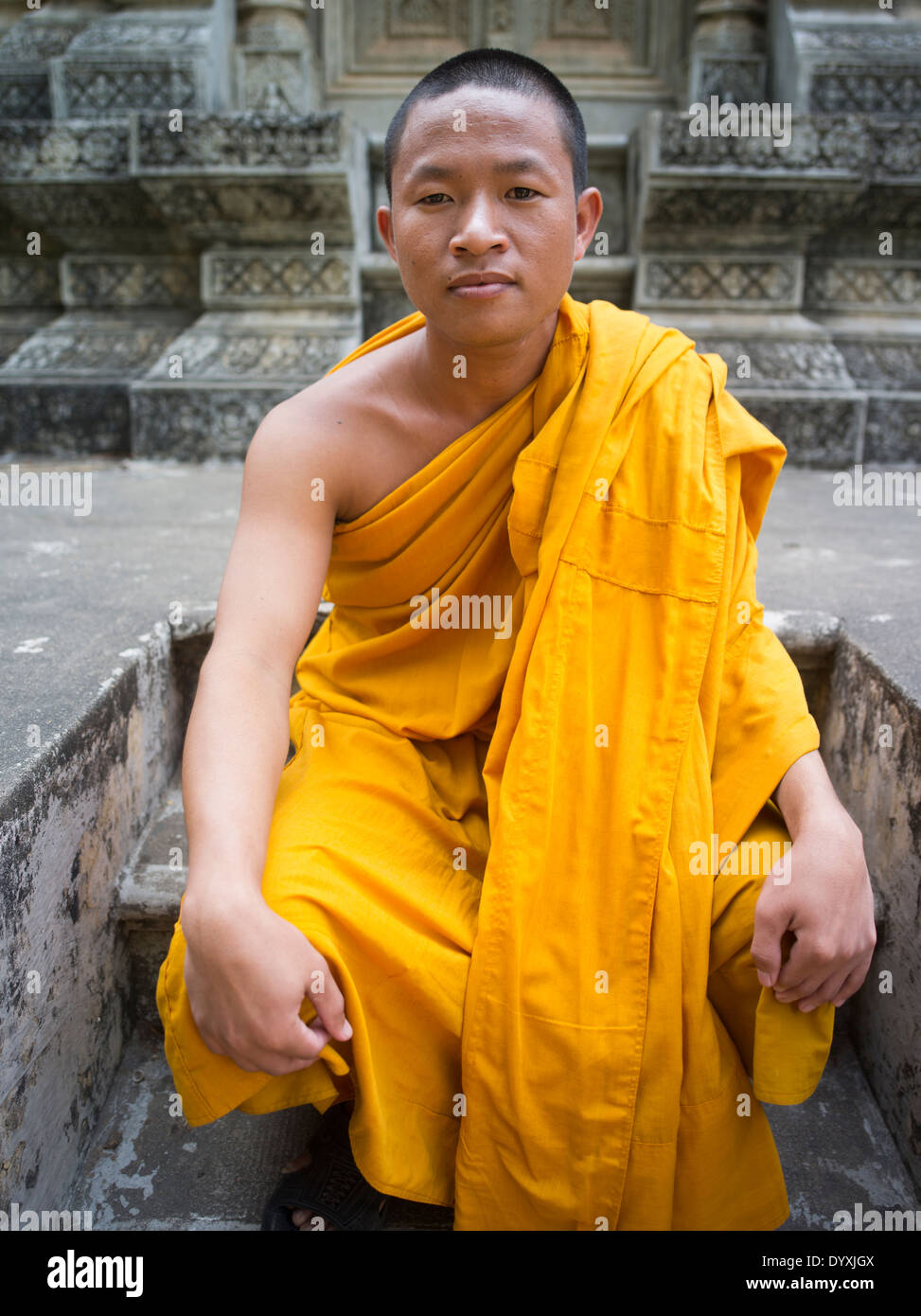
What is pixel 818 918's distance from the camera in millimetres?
1056

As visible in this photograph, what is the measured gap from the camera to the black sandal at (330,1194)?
122 centimetres

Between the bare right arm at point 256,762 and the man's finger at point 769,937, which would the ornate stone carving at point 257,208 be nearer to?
the bare right arm at point 256,762

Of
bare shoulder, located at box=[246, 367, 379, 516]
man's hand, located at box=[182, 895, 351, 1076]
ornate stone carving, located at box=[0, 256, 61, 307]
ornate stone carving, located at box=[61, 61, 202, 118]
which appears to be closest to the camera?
man's hand, located at box=[182, 895, 351, 1076]

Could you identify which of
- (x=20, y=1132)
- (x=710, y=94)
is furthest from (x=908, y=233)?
(x=20, y=1132)

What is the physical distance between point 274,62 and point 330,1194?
4175 millimetres

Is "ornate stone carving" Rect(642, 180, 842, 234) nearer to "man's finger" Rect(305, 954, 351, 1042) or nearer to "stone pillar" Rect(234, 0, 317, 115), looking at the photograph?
"stone pillar" Rect(234, 0, 317, 115)

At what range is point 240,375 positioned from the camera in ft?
11.6

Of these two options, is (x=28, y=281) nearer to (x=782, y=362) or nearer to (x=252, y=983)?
(x=782, y=362)

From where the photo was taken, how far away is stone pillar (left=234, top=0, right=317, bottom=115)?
156 inches

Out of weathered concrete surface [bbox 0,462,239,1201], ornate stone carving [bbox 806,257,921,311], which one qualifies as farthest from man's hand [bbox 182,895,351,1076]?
ornate stone carving [bbox 806,257,921,311]

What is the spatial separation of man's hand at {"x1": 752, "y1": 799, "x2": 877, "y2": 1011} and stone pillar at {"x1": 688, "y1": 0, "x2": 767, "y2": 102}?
377 centimetres

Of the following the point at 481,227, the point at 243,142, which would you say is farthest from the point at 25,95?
the point at 481,227

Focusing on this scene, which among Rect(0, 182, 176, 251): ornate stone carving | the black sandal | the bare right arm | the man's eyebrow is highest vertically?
the man's eyebrow
